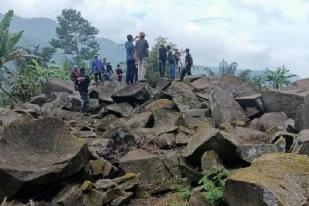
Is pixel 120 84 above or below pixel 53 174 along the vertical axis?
above

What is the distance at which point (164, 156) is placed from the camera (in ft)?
42.6

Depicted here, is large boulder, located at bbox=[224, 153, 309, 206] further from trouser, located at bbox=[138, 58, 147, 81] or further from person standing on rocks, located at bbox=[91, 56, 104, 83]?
person standing on rocks, located at bbox=[91, 56, 104, 83]

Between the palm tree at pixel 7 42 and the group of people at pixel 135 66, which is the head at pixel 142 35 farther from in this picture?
the palm tree at pixel 7 42

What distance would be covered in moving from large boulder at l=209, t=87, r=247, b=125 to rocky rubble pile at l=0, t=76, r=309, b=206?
3 centimetres

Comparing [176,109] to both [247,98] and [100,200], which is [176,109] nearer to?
[247,98]

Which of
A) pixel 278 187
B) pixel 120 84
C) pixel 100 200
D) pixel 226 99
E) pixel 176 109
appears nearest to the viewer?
pixel 278 187

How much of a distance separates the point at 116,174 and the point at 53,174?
1.76 meters

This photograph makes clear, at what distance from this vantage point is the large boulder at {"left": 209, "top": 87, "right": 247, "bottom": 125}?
51.4 ft

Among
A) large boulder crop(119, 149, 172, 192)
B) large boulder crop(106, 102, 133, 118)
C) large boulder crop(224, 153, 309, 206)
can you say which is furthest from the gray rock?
large boulder crop(106, 102, 133, 118)

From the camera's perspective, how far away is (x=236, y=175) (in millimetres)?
8594

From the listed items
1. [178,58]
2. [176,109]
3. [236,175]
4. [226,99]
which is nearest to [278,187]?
[236,175]

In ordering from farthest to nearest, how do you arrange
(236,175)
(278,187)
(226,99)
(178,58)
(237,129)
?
(178,58), (226,99), (237,129), (236,175), (278,187)

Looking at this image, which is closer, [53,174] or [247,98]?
[53,174]

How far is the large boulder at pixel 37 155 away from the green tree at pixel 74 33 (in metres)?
60.8
